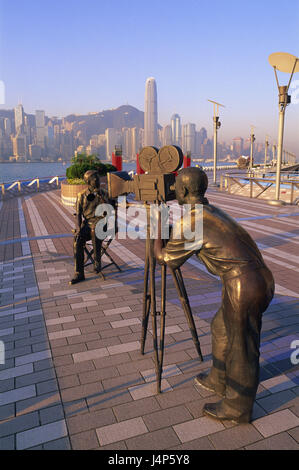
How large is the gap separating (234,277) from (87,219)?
4.65m

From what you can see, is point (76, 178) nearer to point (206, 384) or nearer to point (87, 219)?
point (87, 219)

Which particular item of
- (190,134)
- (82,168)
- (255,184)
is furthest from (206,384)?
(190,134)

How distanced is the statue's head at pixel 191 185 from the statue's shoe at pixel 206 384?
69.7 inches

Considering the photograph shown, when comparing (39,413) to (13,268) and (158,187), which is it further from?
(13,268)

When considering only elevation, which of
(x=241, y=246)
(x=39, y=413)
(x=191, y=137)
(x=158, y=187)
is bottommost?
(x=39, y=413)

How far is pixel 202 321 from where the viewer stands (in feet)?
15.7

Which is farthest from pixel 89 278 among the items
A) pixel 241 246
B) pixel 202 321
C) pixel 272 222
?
pixel 272 222

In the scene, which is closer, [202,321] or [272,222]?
[202,321]

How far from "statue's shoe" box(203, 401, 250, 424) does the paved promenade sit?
6 centimetres

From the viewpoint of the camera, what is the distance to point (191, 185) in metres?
2.67

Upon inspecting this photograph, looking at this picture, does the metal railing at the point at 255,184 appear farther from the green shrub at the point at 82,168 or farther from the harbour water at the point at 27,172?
the harbour water at the point at 27,172

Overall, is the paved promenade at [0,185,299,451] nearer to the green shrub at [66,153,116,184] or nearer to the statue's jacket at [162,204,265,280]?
the statue's jacket at [162,204,265,280]

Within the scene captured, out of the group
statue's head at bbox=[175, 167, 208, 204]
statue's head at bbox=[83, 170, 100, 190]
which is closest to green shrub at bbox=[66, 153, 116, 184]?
statue's head at bbox=[83, 170, 100, 190]
